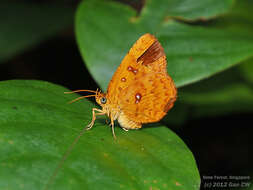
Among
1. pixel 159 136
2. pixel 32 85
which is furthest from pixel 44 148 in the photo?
pixel 159 136

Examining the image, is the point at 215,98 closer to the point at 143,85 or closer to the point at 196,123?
the point at 196,123

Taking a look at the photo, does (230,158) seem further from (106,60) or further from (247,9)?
(106,60)

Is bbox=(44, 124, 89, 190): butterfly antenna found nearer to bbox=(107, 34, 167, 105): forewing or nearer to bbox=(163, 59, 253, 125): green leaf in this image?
bbox=(107, 34, 167, 105): forewing

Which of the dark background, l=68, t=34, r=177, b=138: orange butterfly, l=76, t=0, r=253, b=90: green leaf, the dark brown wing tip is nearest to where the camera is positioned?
l=68, t=34, r=177, b=138: orange butterfly

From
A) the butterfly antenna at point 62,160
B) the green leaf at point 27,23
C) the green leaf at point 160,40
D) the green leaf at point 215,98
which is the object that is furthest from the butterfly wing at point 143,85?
the green leaf at point 27,23

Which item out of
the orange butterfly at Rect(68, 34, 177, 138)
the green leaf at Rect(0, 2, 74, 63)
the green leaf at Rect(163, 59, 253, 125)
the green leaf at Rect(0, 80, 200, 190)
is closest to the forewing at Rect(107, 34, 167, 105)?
the orange butterfly at Rect(68, 34, 177, 138)
